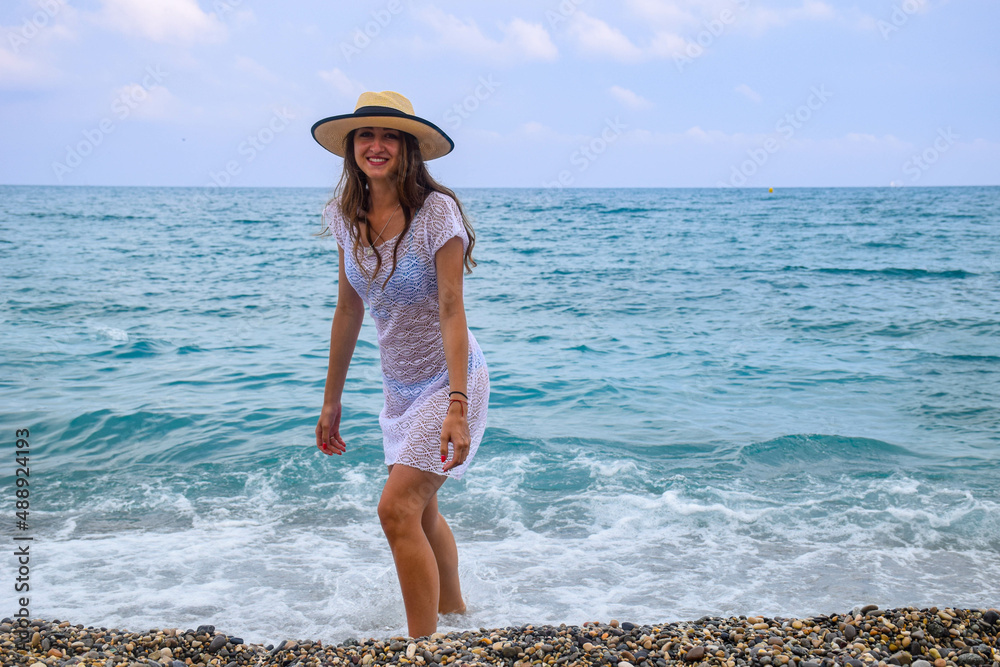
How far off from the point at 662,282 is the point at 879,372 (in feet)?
27.7

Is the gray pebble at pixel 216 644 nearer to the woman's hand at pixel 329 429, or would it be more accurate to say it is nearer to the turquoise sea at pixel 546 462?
the turquoise sea at pixel 546 462

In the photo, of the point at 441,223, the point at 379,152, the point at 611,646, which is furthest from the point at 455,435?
the point at 379,152

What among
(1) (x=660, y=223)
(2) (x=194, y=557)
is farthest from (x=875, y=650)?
(1) (x=660, y=223)

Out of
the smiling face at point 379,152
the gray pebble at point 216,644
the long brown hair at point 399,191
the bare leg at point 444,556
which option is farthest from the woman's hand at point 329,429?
the smiling face at point 379,152

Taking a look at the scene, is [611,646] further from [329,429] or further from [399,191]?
[399,191]

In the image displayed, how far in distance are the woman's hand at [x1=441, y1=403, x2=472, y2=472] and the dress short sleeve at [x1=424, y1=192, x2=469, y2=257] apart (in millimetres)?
603

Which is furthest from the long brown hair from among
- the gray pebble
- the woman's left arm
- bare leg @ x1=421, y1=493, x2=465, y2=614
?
the gray pebble

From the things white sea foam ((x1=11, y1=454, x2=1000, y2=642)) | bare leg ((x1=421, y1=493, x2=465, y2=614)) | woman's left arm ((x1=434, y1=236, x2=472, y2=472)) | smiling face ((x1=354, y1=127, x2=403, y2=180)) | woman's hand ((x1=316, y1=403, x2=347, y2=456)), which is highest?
smiling face ((x1=354, y1=127, x2=403, y2=180))

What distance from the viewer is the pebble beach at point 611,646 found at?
112 inches

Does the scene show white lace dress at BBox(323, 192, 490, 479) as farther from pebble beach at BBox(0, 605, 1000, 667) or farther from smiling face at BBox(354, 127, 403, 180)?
pebble beach at BBox(0, 605, 1000, 667)

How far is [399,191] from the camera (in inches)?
118

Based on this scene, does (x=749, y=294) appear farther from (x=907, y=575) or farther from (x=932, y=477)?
(x=907, y=575)

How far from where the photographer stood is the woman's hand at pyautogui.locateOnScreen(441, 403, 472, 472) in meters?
2.87

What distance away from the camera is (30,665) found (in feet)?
9.46
